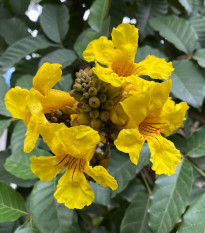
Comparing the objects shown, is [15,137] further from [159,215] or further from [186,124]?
[186,124]

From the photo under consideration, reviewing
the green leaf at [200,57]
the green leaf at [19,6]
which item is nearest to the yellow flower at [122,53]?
the green leaf at [200,57]

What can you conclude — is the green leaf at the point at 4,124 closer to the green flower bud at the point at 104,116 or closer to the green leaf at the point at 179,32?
the green flower bud at the point at 104,116

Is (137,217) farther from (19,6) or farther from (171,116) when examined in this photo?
(19,6)

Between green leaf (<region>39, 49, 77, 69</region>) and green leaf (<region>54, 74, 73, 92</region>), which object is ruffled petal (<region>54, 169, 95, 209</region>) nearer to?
green leaf (<region>54, 74, 73, 92</region>)

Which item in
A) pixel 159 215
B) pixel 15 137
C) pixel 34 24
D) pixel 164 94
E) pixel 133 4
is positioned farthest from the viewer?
pixel 133 4

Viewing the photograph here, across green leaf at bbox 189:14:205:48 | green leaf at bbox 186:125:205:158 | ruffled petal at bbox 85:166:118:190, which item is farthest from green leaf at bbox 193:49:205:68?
ruffled petal at bbox 85:166:118:190

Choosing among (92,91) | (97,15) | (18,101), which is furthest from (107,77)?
(97,15)

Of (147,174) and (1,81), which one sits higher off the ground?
(1,81)

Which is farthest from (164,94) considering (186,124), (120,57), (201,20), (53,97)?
(201,20)
